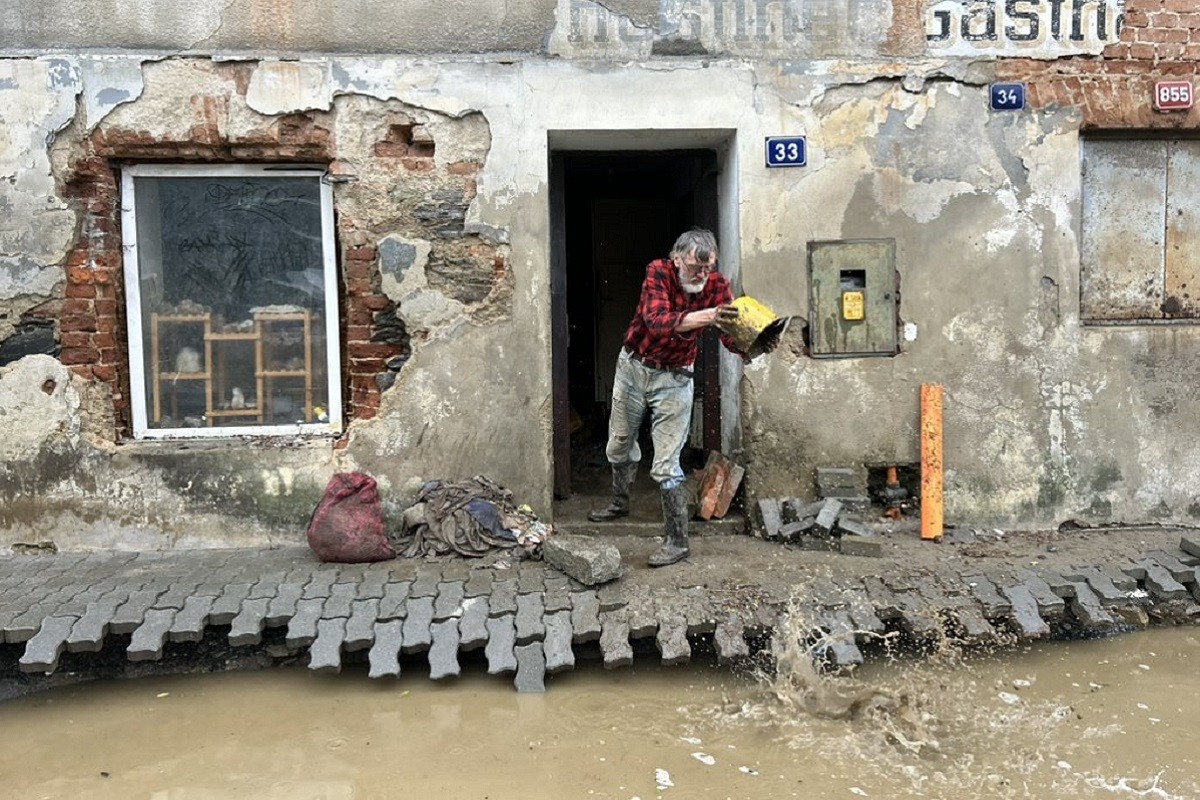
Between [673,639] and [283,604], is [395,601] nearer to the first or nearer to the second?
[283,604]

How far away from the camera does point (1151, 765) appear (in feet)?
10.9

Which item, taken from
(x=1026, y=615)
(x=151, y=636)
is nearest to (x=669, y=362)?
(x=1026, y=615)

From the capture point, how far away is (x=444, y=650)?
13.3ft

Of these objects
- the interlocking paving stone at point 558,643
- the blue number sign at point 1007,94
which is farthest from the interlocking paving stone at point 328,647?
the blue number sign at point 1007,94

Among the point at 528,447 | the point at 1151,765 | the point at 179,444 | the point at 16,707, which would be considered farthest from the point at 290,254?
the point at 1151,765

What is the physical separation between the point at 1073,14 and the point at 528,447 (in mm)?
4182

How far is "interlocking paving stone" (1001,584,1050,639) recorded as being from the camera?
14.0ft

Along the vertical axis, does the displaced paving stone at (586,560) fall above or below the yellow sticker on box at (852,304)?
below

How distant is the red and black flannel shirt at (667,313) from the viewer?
182 inches

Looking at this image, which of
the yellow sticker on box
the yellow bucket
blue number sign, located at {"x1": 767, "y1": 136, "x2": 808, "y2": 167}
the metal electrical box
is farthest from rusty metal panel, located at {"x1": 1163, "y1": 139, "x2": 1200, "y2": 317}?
the yellow bucket

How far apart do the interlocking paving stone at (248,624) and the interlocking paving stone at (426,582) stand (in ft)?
2.30

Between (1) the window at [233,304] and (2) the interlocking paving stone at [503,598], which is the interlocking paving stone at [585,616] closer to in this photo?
(2) the interlocking paving stone at [503,598]

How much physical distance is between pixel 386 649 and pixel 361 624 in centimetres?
21

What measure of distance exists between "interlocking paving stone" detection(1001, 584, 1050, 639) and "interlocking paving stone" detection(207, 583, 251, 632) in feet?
12.2
